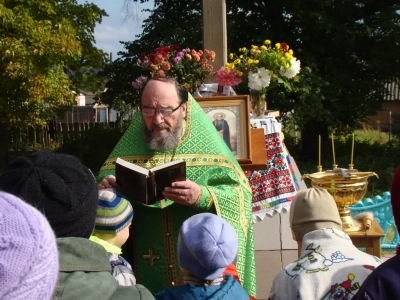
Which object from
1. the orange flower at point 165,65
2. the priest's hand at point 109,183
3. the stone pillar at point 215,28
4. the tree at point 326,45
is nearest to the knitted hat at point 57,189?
the priest's hand at point 109,183

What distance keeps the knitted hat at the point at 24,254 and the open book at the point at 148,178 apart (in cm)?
154

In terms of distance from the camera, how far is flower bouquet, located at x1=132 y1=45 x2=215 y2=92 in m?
5.34

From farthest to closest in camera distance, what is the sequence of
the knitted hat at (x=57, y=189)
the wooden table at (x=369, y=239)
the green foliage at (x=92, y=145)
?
the green foliage at (x=92, y=145)
the wooden table at (x=369, y=239)
the knitted hat at (x=57, y=189)

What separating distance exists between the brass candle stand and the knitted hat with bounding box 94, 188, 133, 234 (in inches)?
62.6

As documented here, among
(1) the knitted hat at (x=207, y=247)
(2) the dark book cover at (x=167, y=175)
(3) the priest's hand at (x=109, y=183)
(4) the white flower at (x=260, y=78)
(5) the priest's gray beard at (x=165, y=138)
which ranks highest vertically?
(4) the white flower at (x=260, y=78)

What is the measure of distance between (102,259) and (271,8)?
14201mm

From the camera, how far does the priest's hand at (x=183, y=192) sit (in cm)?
275

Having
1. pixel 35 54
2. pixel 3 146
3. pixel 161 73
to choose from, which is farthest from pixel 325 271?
pixel 3 146

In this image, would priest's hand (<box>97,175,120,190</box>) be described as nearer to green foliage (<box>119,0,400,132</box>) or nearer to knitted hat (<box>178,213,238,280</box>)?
knitted hat (<box>178,213,238,280</box>)

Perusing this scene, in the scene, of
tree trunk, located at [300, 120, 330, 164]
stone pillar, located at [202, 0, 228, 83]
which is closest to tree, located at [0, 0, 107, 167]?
tree trunk, located at [300, 120, 330, 164]

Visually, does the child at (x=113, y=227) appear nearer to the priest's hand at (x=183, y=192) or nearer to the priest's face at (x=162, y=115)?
the priest's hand at (x=183, y=192)

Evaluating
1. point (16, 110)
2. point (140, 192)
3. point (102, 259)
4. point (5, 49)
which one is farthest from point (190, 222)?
point (16, 110)

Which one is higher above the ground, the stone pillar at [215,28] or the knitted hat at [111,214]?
the stone pillar at [215,28]

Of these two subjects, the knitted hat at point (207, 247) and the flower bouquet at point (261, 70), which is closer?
the knitted hat at point (207, 247)
